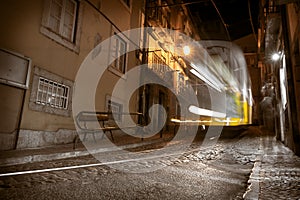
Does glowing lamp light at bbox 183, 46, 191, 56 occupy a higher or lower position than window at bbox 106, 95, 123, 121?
higher

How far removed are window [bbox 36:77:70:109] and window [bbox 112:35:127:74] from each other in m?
4.01

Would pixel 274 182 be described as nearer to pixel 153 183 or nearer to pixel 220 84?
pixel 153 183

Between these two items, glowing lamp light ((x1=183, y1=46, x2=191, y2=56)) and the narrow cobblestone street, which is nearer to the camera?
the narrow cobblestone street

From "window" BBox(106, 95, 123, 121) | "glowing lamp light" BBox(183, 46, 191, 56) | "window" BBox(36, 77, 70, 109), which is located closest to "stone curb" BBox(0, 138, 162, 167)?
"window" BBox(36, 77, 70, 109)

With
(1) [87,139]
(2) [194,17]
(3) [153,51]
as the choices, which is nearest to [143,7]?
(3) [153,51]

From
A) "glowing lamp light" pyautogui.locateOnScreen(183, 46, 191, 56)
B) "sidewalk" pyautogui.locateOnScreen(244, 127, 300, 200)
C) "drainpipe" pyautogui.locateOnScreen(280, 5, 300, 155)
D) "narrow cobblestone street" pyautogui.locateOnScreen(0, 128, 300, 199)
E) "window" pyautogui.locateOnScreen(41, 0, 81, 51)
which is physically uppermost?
"glowing lamp light" pyautogui.locateOnScreen(183, 46, 191, 56)

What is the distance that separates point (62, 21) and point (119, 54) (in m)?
4.28

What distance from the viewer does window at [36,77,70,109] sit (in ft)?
26.2

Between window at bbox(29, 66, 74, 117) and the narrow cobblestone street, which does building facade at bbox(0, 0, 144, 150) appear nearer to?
window at bbox(29, 66, 74, 117)

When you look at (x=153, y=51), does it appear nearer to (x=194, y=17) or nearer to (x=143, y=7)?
(x=143, y=7)

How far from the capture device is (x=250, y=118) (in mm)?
36938

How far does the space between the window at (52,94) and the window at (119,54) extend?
401 centimetres

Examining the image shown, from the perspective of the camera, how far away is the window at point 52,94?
7994 millimetres

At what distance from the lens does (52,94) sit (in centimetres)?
845
